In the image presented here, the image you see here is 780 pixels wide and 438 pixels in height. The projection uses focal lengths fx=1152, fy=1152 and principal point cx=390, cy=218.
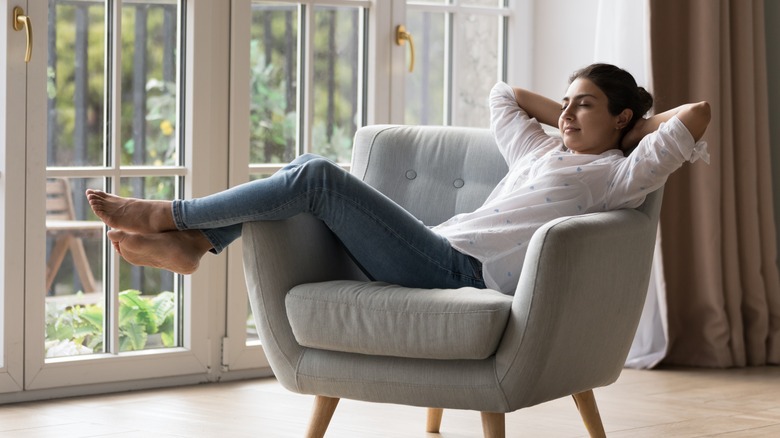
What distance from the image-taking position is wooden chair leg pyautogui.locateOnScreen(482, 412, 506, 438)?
2.25 m

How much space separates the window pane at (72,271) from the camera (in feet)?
10.8

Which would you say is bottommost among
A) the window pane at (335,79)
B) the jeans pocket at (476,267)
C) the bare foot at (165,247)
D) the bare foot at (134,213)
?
the jeans pocket at (476,267)

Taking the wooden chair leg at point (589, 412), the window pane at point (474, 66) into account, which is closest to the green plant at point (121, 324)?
the window pane at point (474, 66)

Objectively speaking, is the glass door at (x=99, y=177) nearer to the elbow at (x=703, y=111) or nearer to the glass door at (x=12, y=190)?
the glass door at (x=12, y=190)

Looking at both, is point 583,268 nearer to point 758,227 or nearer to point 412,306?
point 412,306

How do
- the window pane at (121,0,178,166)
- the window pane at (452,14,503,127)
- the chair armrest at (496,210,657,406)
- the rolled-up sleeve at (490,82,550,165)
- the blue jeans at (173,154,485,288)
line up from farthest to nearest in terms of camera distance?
the window pane at (452,14,503,127), the window pane at (121,0,178,166), the rolled-up sleeve at (490,82,550,165), the blue jeans at (173,154,485,288), the chair armrest at (496,210,657,406)

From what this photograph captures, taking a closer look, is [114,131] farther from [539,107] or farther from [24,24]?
[539,107]

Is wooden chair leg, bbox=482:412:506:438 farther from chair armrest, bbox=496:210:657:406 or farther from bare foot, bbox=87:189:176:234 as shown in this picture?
bare foot, bbox=87:189:176:234

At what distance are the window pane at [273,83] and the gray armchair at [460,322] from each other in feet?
3.77

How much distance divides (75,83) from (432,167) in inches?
44.9

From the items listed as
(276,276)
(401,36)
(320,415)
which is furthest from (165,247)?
(401,36)

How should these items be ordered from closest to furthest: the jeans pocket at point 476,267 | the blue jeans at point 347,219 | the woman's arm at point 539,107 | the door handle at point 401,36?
the blue jeans at point 347,219 → the jeans pocket at point 476,267 → the woman's arm at point 539,107 → the door handle at point 401,36

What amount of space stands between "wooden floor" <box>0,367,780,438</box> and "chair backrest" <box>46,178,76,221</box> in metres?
0.52

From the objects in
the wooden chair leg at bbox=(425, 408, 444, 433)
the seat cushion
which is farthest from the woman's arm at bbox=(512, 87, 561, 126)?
the wooden chair leg at bbox=(425, 408, 444, 433)
